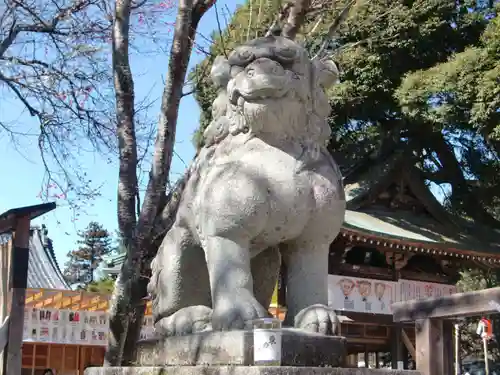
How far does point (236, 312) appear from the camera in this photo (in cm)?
249

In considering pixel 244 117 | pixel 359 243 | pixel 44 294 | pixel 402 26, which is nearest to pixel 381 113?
pixel 402 26

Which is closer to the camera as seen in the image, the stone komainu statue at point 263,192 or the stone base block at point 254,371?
the stone base block at point 254,371

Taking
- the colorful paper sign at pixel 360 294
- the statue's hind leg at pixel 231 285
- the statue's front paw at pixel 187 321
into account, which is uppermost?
the colorful paper sign at pixel 360 294

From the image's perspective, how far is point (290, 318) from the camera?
9.08ft

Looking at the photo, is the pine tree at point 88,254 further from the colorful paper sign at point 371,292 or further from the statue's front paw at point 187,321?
the statue's front paw at point 187,321

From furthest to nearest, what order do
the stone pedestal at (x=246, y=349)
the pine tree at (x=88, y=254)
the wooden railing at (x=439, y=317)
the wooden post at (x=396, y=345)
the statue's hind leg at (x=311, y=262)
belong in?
the pine tree at (x=88, y=254)
the wooden post at (x=396, y=345)
the wooden railing at (x=439, y=317)
the statue's hind leg at (x=311, y=262)
the stone pedestal at (x=246, y=349)

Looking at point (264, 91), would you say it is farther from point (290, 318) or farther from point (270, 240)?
point (290, 318)

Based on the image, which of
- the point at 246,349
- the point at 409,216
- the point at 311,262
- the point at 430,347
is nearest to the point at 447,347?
the point at 430,347

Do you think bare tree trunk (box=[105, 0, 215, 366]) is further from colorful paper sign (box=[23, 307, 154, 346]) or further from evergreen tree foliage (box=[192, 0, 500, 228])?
colorful paper sign (box=[23, 307, 154, 346])

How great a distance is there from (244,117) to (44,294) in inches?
414

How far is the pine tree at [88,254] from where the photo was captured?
1526 inches

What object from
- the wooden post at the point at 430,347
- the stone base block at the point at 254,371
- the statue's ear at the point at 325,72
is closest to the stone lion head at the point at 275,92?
the statue's ear at the point at 325,72

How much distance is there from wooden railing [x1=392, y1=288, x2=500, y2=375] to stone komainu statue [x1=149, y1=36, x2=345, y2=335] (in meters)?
2.69

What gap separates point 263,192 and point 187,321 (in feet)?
2.21
